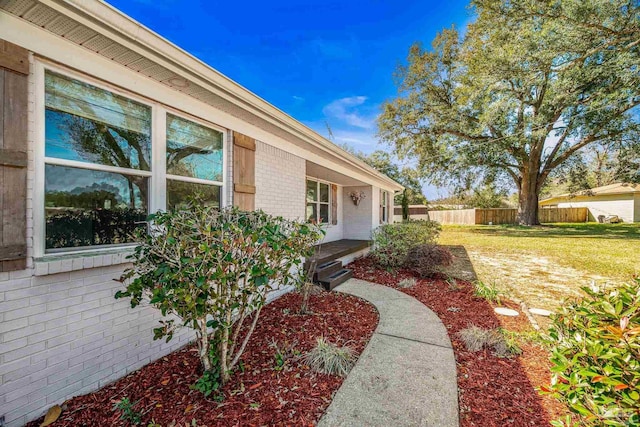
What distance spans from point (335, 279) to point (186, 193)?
3297 mm

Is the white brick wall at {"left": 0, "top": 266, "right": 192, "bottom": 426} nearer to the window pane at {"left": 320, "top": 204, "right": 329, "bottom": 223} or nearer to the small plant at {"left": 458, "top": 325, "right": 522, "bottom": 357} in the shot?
the small plant at {"left": 458, "top": 325, "right": 522, "bottom": 357}

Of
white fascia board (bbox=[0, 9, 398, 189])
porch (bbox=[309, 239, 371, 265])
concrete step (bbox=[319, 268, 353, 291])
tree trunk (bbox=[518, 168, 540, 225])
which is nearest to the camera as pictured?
white fascia board (bbox=[0, 9, 398, 189])

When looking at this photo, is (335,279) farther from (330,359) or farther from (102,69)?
(102,69)

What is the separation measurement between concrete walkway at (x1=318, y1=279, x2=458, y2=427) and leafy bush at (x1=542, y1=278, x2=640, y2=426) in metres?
0.84

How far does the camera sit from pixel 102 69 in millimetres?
2451

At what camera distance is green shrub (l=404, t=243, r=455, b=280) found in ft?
20.5

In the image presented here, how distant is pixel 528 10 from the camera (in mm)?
10281

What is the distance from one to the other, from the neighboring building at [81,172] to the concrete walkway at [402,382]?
2.13m

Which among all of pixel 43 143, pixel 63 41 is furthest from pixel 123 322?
pixel 63 41

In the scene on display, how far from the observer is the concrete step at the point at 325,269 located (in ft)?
17.7

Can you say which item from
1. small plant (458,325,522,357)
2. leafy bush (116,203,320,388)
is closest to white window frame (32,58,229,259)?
leafy bush (116,203,320,388)

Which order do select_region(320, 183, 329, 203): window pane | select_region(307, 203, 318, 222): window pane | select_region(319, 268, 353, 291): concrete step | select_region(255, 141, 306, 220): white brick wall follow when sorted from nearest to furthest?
1. select_region(255, 141, 306, 220): white brick wall
2. select_region(319, 268, 353, 291): concrete step
3. select_region(307, 203, 318, 222): window pane
4. select_region(320, 183, 329, 203): window pane

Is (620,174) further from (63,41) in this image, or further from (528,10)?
(63,41)

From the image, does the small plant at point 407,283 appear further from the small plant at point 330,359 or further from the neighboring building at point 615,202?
the neighboring building at point 615,202
